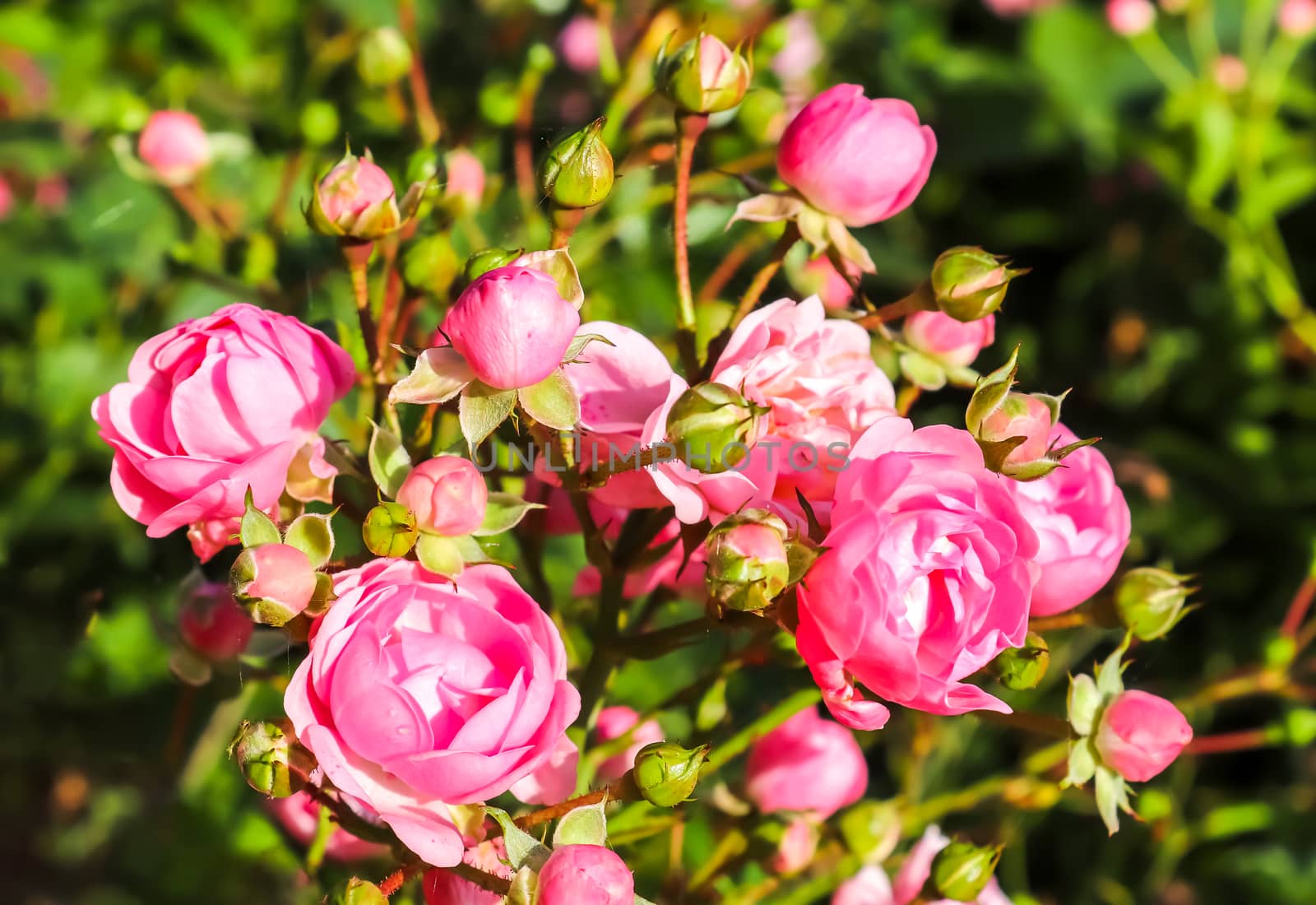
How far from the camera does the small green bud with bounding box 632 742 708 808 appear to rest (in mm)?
539

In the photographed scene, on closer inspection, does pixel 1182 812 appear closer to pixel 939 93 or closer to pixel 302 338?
pixel 939 93

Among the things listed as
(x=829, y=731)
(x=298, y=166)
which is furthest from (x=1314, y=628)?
(x=298, y=166)

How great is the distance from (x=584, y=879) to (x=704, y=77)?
1.35 ft

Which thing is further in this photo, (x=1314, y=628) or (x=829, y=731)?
(x=1314, y=628)

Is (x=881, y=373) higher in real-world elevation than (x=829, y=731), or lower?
higher

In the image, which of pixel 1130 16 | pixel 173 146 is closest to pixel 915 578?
pixel 173 146

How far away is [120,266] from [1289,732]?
114 cm

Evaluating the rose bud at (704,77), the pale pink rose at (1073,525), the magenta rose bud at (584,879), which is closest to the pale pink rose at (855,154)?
the rose bud at (704,77)

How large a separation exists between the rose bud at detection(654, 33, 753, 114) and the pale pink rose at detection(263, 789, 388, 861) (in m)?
0.43

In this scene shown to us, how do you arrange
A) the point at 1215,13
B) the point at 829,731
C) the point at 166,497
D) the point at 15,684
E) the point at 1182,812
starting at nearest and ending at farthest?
the point at 166,497 < the point at 829,731 < the point at 15,684 < the point at 1182,812 < the point at 1215,13

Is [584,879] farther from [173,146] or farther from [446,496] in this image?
[173,146]

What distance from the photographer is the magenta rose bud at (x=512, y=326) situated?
1.63ft

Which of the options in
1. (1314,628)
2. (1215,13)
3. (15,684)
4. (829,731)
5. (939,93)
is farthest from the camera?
(1215,13)

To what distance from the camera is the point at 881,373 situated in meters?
0.59
